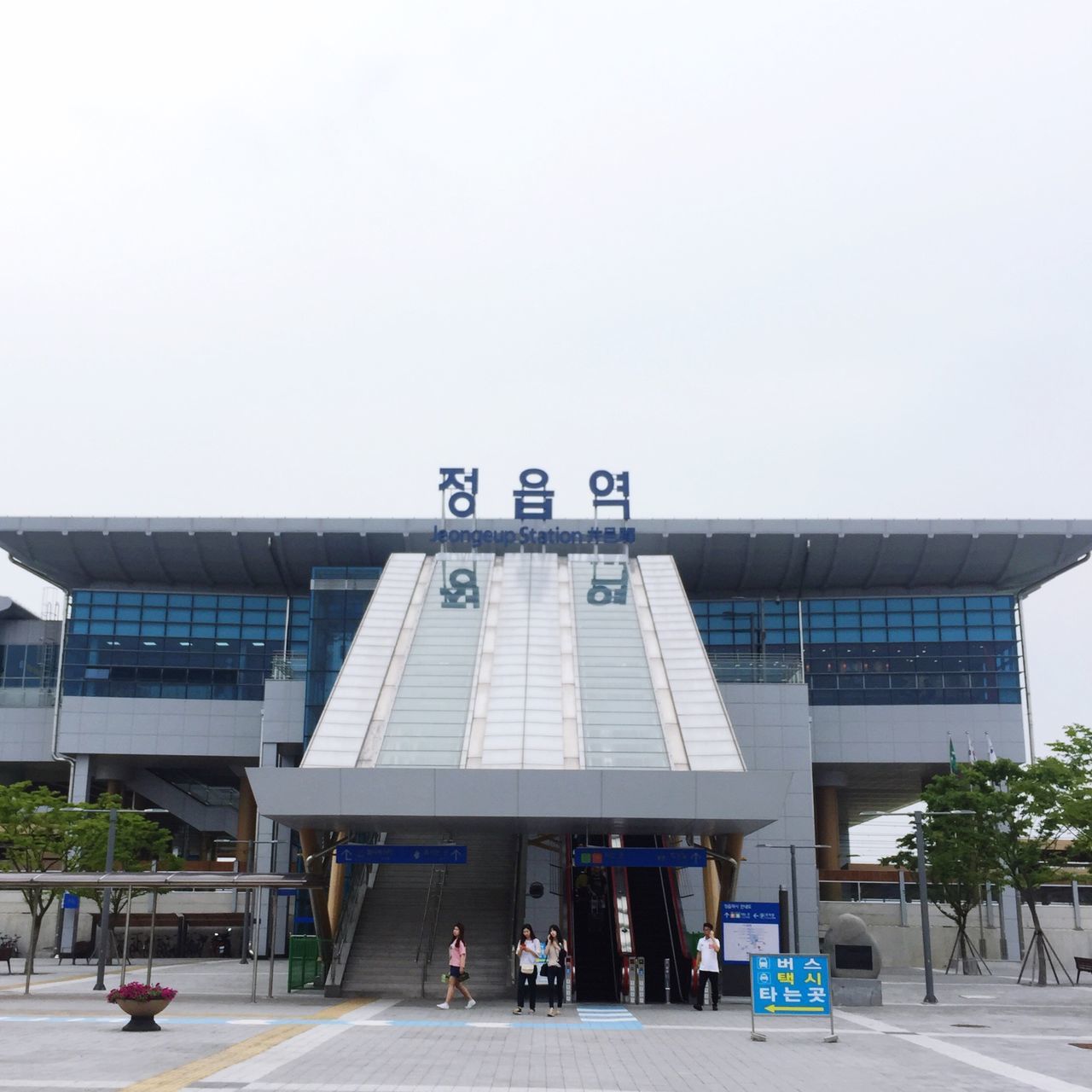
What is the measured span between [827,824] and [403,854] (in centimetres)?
3864

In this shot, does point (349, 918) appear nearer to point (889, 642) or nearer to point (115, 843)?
point (115, 843)

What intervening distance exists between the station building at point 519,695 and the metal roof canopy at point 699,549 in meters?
Result: 0.15

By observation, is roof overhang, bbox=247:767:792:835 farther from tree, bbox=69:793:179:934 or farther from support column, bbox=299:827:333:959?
tree, bbox=69:793:179:934

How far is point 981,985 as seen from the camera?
44.1 meters

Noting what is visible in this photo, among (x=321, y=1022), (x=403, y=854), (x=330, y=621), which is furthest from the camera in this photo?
(x=330, y=621)

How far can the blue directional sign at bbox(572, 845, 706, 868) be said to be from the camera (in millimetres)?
32062

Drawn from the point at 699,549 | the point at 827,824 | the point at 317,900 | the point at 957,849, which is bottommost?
the point at 317,900

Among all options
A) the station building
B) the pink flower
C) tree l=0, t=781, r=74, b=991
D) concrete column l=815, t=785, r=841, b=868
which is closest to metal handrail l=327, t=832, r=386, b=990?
the station building

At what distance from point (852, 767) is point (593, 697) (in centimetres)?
3042

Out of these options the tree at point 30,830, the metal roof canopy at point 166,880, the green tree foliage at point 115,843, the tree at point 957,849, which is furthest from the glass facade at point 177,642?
the metal roof canopy at point 166,880

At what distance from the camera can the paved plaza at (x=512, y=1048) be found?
700 inches

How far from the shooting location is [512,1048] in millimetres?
22031

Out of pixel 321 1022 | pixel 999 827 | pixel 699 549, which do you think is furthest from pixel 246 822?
pixel 321 1022

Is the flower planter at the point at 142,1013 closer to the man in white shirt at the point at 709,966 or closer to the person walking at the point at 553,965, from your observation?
the person walking at the point at 553,965
